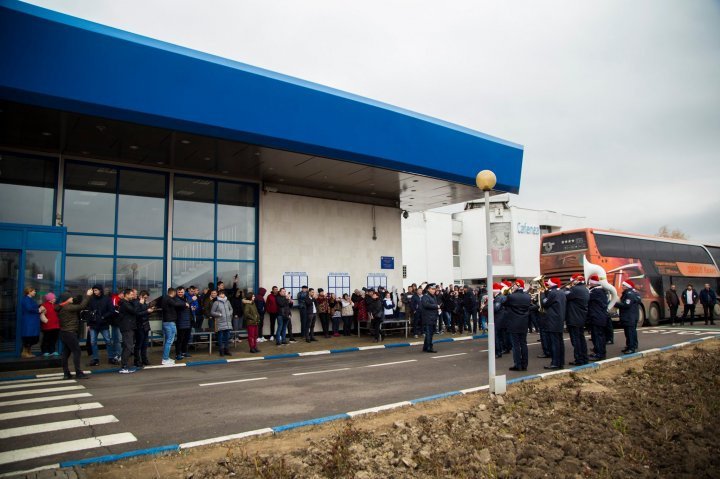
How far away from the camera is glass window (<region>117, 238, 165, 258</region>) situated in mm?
15266

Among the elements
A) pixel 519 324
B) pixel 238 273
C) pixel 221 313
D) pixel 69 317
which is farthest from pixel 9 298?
pixel 519 324

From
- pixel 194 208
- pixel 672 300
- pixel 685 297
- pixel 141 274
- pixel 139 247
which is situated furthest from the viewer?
pixel 685 297

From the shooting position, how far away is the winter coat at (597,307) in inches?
467

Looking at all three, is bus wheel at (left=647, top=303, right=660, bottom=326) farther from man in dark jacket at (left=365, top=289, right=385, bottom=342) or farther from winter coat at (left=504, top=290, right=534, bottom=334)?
winter coat at (left=504, top=290, right=534, bottom=334)

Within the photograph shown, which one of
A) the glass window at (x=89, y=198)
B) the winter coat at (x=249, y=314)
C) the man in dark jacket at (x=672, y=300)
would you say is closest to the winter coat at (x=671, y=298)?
the man in dark jacket at (x=672, y=300)

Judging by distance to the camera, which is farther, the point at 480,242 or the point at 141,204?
the point at 480,242

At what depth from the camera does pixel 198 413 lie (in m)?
7.25

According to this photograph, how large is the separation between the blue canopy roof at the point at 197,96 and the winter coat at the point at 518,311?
22.7 feet

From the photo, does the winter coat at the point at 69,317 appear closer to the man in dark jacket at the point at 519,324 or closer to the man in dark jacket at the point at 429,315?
the man in dark jacket at the point at 429,315

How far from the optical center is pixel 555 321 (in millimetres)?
10977

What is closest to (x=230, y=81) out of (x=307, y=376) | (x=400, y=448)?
(x=307, y=376)

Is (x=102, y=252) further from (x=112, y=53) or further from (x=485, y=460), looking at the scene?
(x=485, y=460)

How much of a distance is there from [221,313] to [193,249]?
13.1ft

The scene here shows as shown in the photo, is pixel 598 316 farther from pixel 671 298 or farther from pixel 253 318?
pixel 671 298
